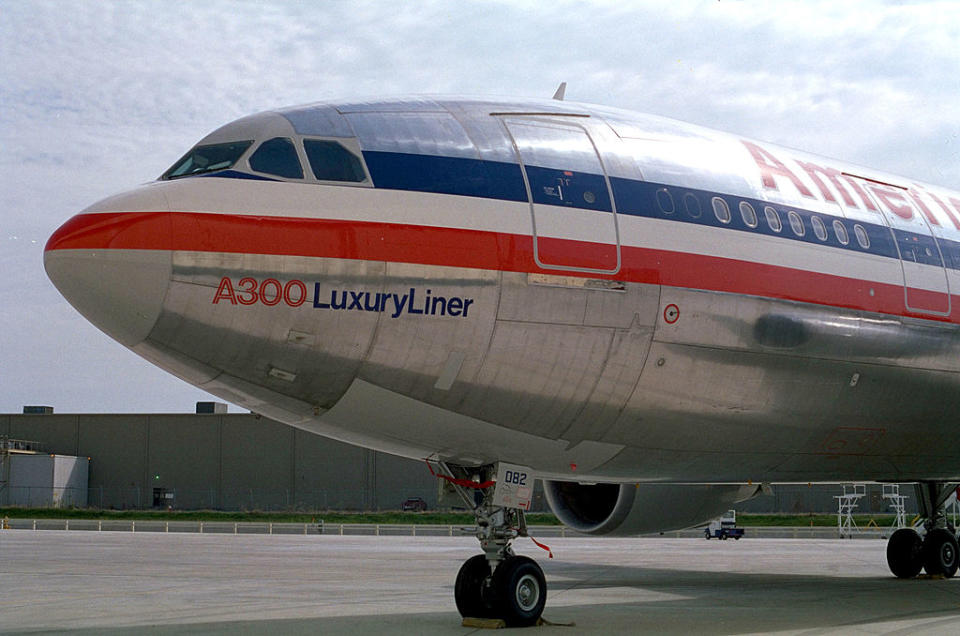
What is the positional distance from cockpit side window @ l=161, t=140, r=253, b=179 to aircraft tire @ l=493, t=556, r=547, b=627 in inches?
165

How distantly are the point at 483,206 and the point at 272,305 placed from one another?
6.46ft

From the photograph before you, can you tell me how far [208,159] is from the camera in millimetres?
8664

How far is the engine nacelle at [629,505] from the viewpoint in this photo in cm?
1305

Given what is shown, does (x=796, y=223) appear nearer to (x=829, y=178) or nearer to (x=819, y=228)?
(x=819, y=228)

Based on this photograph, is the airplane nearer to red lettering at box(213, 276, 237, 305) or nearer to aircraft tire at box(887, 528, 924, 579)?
red lettering at box(213, 276, 237, 305)

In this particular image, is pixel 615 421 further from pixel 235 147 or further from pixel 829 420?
pixel 235 147

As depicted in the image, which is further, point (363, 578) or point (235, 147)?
point (363, 578)

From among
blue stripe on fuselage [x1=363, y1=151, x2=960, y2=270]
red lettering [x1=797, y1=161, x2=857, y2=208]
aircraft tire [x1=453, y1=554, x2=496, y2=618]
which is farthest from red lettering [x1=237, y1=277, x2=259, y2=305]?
red lettering [x1=797, y1=161, x2=857, y2=208]

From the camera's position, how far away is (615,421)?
943 centimetres

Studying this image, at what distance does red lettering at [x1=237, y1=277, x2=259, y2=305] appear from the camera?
26.1ft

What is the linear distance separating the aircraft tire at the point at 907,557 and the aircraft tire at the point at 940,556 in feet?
0.30

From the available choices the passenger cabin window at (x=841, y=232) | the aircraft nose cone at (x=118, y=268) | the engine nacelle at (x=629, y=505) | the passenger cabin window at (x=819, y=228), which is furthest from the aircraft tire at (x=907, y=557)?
the aircraft nose cone at (x=118, y=268)

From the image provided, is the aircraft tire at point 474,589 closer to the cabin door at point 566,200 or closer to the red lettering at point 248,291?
the cabin door at point 566,200

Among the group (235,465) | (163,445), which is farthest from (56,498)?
(235,465)
